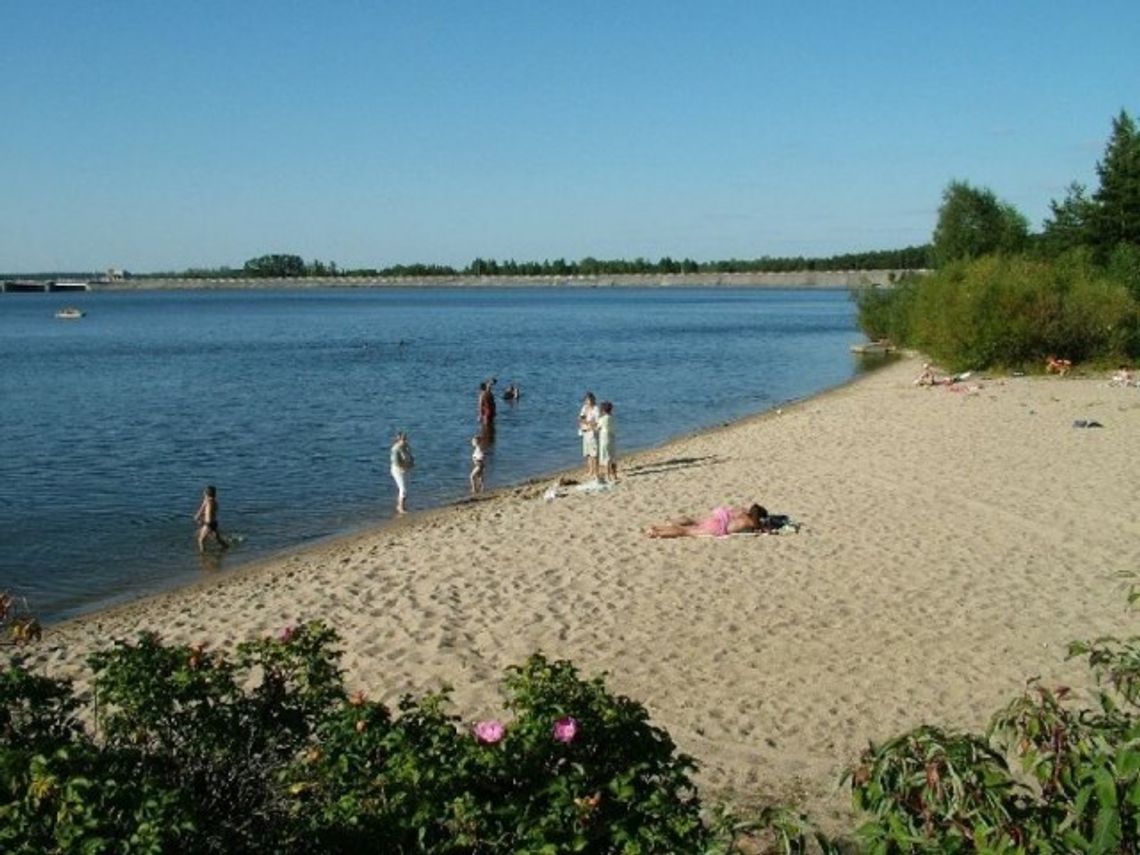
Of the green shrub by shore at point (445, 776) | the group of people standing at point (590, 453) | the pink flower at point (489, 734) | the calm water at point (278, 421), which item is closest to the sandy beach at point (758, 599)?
the group of people standing at point (590, 453)

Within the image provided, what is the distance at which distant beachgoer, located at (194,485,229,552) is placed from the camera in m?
18.1

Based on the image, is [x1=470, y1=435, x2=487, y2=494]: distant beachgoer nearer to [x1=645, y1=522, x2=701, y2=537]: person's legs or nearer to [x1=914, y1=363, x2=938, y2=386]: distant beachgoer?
[x1=645, y1=522, x2=701, y2=537]: person's legs

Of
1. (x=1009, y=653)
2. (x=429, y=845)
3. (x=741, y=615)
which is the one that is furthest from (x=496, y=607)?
(x=429, y=845)

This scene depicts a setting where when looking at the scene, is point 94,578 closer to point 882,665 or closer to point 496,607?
point 496,607

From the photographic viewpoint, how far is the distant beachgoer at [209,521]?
18.1 meters

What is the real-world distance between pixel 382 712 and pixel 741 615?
7631 millimetres

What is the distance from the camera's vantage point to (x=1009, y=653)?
1045 cm

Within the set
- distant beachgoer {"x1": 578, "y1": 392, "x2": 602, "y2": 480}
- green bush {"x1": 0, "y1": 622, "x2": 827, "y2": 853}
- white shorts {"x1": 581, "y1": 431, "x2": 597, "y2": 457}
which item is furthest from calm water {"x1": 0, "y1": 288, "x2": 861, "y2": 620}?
green bush {"x1": 0, "y1": 622, "x2": 827, "y2": 853}

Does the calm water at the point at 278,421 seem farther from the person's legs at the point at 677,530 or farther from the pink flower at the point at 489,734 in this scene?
the pink flower at the point at 489,734

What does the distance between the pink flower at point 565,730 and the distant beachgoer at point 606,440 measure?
16.2m

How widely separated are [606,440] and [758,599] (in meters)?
8.76

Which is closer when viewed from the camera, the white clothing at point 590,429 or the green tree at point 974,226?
the white clothing at point 590,429

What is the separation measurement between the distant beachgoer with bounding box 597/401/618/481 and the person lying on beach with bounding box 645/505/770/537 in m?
5.50

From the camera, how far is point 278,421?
36094 millimetres
